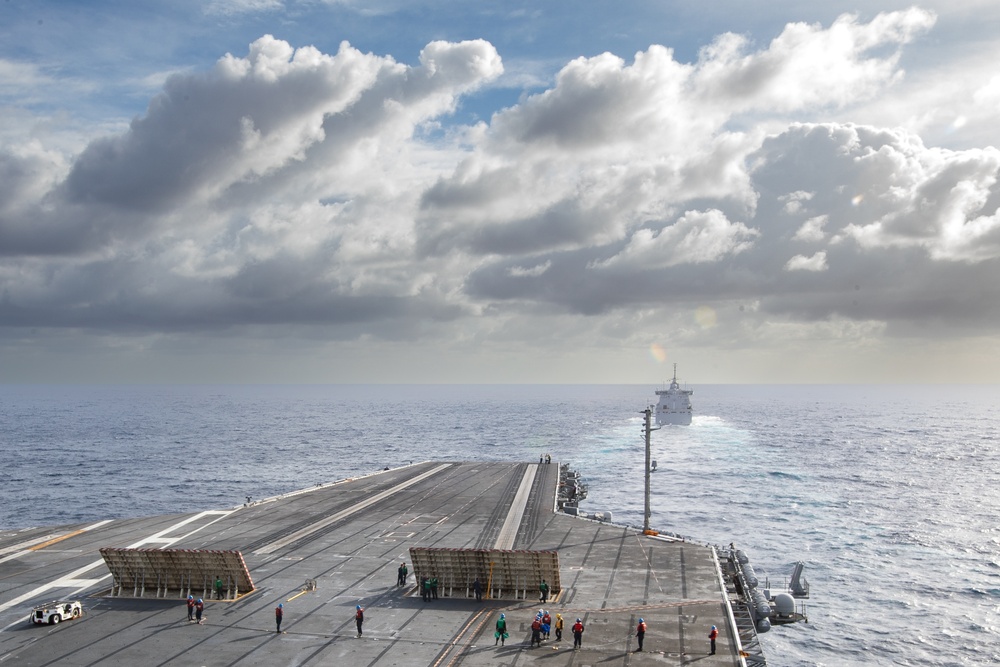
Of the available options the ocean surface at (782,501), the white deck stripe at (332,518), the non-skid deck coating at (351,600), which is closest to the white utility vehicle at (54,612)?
the non-skid deck coating at (351,600)

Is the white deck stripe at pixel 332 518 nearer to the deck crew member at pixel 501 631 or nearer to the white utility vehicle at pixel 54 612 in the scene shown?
the white utility vehicle at pixel 54 612

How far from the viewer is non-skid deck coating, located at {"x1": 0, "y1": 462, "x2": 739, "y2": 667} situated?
118 feet

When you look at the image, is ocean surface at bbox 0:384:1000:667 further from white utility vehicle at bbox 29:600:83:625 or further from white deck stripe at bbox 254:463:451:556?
white utility vehicle at bbox 29:600:83:625

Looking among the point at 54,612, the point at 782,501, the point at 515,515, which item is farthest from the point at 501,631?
the point at 782,501

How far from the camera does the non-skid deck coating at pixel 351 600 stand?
118 ft

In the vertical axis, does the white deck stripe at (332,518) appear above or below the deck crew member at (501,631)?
below

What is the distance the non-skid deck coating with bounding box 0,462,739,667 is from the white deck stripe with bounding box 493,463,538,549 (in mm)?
683

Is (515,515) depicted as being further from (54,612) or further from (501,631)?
(54,612)

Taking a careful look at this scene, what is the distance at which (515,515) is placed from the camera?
72438mm

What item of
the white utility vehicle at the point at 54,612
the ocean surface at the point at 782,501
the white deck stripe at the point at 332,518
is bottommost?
the ocean surface at the point at 782,501

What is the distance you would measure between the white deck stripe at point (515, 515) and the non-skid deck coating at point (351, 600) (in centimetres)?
68

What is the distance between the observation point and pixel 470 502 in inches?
3164

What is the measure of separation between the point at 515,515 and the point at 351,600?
30.0 meters

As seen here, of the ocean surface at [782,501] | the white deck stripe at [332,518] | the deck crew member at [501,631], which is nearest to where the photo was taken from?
the deck crew member at [501,631]
